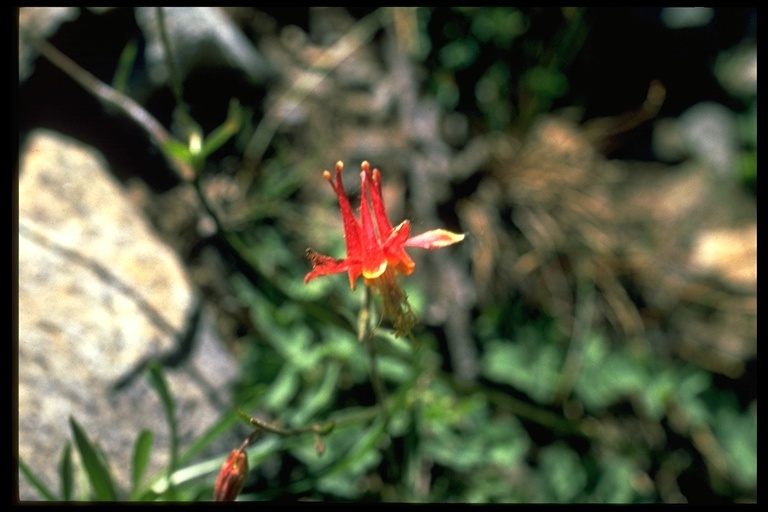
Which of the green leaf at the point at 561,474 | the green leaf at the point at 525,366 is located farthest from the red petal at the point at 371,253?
the green leaf at the point at 561,474

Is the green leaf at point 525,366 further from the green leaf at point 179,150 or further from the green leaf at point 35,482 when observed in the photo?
the green leaf at point 35,482

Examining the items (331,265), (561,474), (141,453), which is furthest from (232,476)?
(561,474)

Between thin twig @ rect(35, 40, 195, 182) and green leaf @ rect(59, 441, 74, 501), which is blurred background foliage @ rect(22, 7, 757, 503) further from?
green leaf @ rect(59, 441, 74, 501)

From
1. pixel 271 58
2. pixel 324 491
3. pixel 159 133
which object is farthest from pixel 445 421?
pixel 271 58

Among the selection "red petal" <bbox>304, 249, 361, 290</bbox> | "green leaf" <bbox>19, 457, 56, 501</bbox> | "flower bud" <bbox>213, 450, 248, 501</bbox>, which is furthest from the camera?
"green leaf" <bbox>19, 457, 56, 501</bbox>

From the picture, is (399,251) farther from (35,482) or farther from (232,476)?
(35,482)

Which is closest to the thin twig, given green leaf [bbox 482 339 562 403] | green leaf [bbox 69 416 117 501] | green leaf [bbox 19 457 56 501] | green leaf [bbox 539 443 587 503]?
green leaf [bbox 69 416 117 501]

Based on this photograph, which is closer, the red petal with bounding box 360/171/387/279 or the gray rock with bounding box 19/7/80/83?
the red petal with bounding box 360/171/387/279
